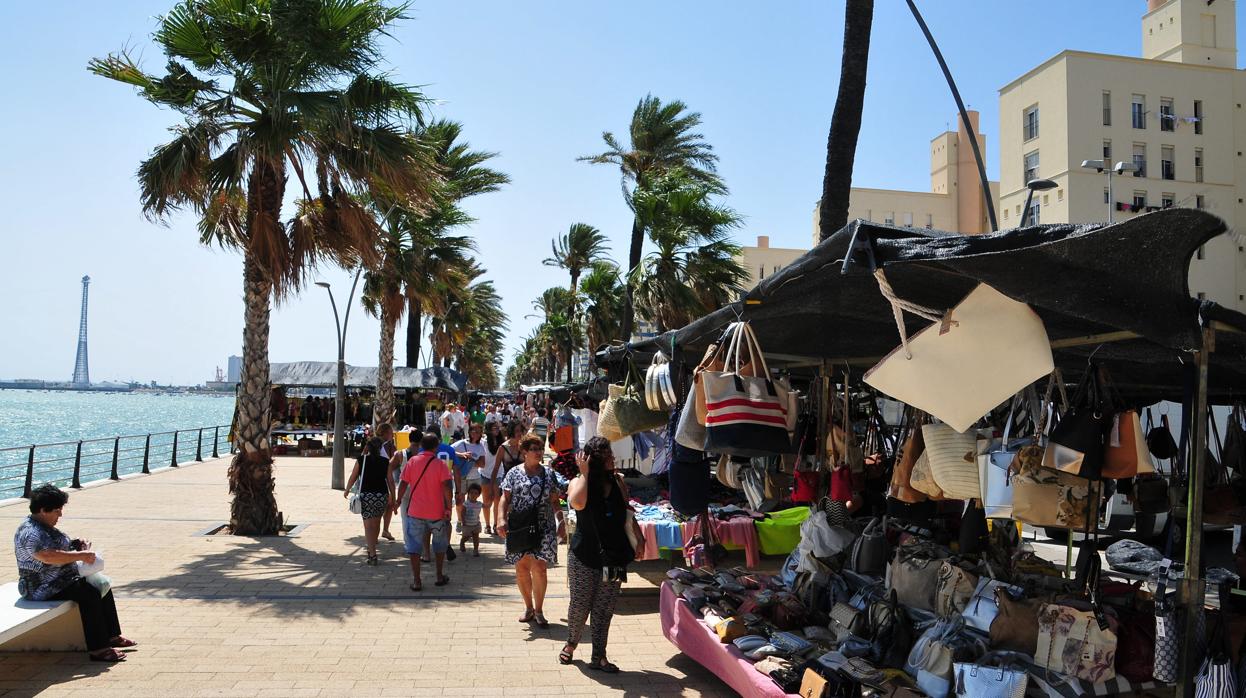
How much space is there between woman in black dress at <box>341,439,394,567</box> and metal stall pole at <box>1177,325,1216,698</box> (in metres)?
8.29

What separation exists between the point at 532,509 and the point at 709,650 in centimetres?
215

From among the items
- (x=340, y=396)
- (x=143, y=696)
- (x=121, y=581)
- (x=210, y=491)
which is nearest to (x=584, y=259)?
(x=340, y=396)

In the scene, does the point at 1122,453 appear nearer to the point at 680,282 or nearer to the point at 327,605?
the point at 327,605

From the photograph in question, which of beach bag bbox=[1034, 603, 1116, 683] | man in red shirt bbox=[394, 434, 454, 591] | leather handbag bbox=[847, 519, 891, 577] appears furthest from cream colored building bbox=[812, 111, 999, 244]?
beach bag bbox=[1034, 603, 1116, 683]

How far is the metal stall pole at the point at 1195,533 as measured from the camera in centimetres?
347

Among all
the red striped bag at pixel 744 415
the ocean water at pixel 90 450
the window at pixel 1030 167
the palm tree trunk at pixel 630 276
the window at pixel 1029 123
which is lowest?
the ocean water at pixel 90 450

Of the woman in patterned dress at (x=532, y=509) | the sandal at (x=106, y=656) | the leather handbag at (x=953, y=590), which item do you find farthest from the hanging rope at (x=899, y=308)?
the sandal at (x=106, y=656)

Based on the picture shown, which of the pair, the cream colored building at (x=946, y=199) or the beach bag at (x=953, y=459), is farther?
the cream colored building at (x=946, y=199)

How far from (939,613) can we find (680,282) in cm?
1503

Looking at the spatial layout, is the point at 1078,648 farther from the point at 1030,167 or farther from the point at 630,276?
the point at 1030,167

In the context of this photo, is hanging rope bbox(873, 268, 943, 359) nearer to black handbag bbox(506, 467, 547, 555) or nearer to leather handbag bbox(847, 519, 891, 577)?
leather handbag bbox(847, 519, 891, 577)

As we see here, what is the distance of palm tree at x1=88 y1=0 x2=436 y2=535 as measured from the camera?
450 inches

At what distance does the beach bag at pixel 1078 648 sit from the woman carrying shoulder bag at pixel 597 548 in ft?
→ 9.66

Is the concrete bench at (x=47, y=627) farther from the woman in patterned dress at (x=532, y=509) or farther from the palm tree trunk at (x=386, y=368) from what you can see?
the palm tree trunk at (x=386, y=368)
